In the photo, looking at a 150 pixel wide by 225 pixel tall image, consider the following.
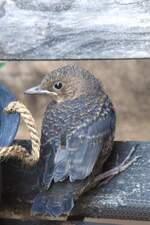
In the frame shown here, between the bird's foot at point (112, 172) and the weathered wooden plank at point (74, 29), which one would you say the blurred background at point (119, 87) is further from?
the bird's foot at point (112, 172)

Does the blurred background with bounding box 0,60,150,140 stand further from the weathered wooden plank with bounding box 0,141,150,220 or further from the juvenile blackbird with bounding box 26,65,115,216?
the weathered wooden plank with bounding box 0,141,150,220

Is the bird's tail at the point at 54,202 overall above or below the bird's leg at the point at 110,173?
below

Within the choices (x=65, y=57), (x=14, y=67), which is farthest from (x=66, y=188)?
(x=14, y=67)

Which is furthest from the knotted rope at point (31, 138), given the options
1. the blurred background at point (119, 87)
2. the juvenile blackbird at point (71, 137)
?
the blurred background at point (119, 87)

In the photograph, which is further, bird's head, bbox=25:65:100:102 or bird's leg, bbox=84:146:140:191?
bird's head, bbox=25:65:100:102

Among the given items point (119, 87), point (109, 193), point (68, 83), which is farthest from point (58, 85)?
point (119, 87)

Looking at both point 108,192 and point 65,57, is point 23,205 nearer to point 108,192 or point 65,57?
point 108,192

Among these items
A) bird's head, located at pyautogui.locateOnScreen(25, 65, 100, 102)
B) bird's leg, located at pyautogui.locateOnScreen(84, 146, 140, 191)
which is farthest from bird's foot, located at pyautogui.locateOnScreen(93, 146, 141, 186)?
bird's head, located at pyautogui.locateOnScreen(25, 65, 100, 102)
